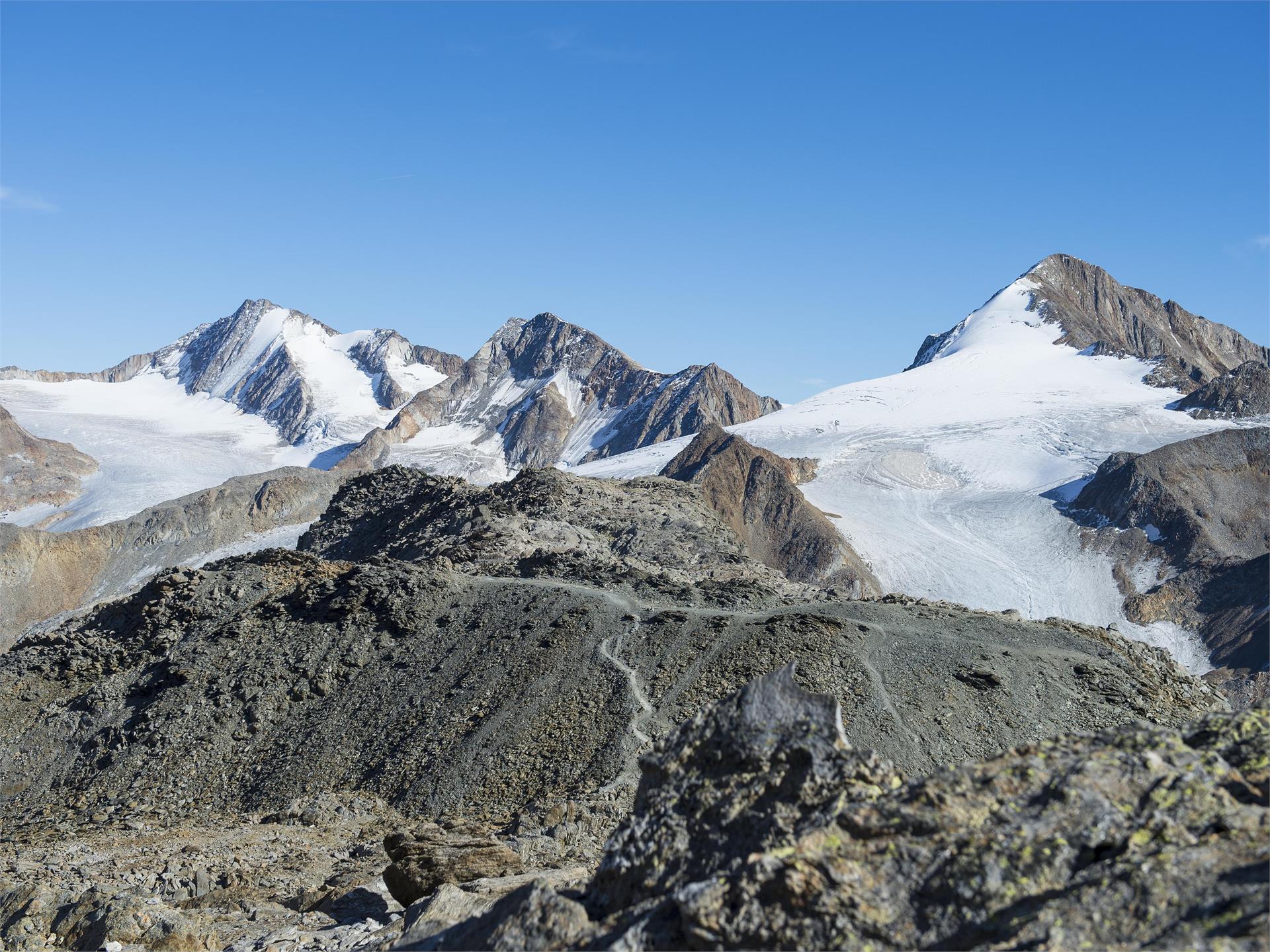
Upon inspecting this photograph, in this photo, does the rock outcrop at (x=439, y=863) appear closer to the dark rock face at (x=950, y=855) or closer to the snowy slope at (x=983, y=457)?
the dark rock face at (x=950, y=855)

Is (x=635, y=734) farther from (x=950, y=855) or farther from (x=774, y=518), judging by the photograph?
(x=774, y=518)

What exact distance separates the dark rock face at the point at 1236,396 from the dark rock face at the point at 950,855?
120m

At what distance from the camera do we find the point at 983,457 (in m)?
106

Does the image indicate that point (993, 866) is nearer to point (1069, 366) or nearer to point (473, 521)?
point (473, 521)

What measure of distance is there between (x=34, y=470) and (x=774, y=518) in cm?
11049

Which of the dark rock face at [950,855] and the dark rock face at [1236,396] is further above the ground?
the dark rock face at [1236,396]

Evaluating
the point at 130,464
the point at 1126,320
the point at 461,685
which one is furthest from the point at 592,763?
the point at 1126,320

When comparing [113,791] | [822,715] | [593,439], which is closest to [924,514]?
[113,791]

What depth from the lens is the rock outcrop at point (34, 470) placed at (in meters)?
139

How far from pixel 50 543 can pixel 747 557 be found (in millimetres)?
69335

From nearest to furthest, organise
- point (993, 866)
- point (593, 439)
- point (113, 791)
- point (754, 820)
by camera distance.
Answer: point (993, 866) < point (754, 820) < point (113, 791) < point (593, 439)

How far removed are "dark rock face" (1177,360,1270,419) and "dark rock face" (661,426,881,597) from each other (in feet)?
163

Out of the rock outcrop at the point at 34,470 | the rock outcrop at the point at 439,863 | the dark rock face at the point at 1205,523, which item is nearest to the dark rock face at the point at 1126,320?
the dark rock face at the point at 1205,523

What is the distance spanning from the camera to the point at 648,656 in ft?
90.5
